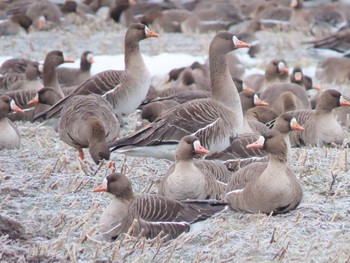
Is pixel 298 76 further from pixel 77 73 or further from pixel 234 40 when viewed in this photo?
pixel 234 40

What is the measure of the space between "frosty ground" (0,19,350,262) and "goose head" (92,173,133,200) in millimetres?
263

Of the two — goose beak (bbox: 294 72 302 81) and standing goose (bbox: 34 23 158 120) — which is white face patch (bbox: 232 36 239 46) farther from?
goose beak (bbox: 294 72 302 81)

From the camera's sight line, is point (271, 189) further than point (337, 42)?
No

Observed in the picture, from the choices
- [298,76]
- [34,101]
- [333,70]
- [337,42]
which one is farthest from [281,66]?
[337,42]

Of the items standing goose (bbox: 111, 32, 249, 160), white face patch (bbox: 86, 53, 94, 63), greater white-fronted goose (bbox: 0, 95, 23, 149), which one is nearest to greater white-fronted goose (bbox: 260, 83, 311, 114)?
standing goose (bbox: 111, 32, 249, 160)

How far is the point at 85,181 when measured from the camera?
914cm

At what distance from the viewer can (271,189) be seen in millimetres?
8484

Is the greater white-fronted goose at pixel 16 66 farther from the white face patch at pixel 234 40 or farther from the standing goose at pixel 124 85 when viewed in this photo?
the white face patch at pixel 234 40

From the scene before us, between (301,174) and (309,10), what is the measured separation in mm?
17416

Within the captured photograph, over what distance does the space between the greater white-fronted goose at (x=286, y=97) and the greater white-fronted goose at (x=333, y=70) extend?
463cm

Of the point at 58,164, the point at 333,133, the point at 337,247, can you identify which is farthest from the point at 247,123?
the point at 337,247

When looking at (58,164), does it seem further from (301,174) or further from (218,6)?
(218,6)

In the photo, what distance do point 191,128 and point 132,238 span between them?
10.7 ft

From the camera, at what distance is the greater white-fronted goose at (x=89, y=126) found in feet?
34.1
